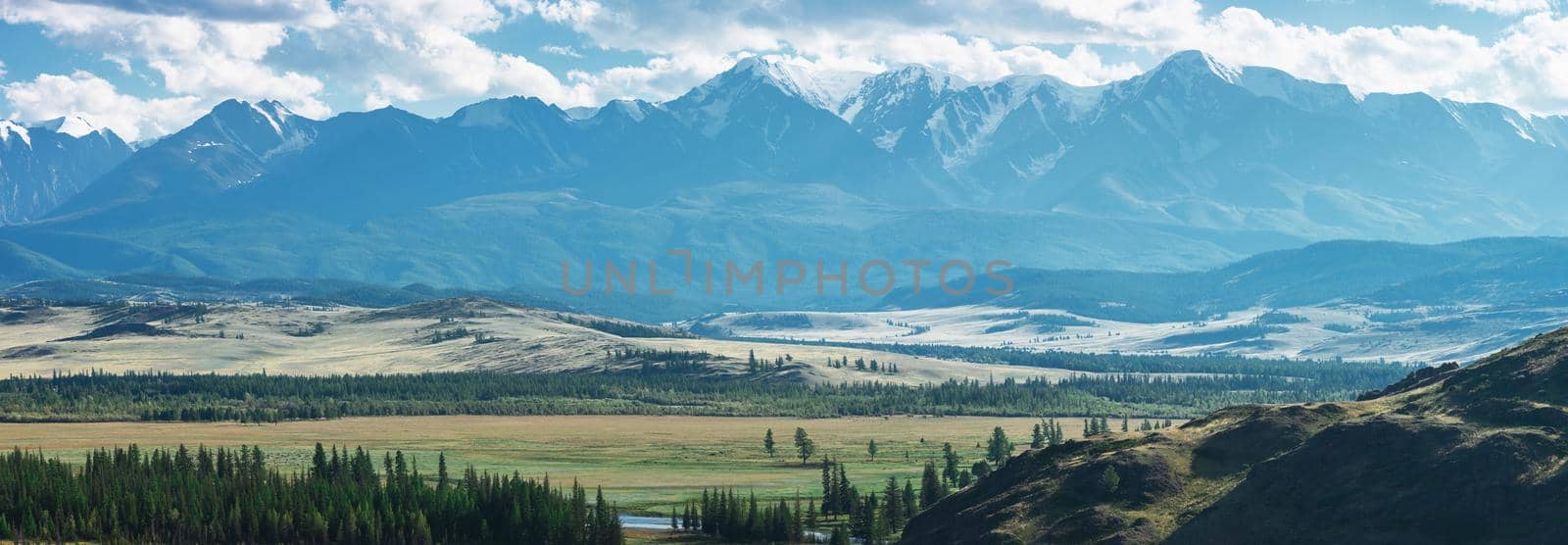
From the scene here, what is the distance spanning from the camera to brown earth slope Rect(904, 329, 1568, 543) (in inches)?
4500

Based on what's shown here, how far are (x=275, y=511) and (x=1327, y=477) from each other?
72.8 m

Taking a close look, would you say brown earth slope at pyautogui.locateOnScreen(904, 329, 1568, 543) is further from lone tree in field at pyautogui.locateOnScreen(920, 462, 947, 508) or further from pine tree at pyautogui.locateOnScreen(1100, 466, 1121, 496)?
lone tree in field at pyautogui.locateOnScreen(920, 462, 947, 508)

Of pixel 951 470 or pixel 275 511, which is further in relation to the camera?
pixel 951 470

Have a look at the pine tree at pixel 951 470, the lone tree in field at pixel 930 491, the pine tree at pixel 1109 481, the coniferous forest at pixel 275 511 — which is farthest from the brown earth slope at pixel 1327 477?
the pine tree at pixel 951 470

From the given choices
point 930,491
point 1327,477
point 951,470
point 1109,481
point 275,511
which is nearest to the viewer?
point 1327,477

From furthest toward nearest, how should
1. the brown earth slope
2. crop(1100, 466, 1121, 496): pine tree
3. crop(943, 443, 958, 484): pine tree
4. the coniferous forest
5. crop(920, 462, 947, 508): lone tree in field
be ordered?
crop(943, 443, 958, 484): pine tree, crop(920, 462, 947, 508): lone tree in field, the coniferous forest, crop(1100, 466, 1121, 496): pine tree, the brown earth slope

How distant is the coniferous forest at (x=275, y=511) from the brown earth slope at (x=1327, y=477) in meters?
27.3

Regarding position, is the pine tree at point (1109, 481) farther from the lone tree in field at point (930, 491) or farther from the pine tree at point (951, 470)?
the pine tree at point (951, 470)

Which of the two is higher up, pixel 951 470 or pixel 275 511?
pixel 951 470

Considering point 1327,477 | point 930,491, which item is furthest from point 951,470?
point 1327,477

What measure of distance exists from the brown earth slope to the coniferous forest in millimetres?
27283

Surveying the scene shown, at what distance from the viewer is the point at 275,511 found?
14025cm

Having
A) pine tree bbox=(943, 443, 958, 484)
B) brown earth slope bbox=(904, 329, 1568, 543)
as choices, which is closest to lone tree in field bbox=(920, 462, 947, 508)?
brown earth slope bbox=(904, 329, 1568, 543)

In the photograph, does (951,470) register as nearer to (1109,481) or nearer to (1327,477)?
(1109,481)
